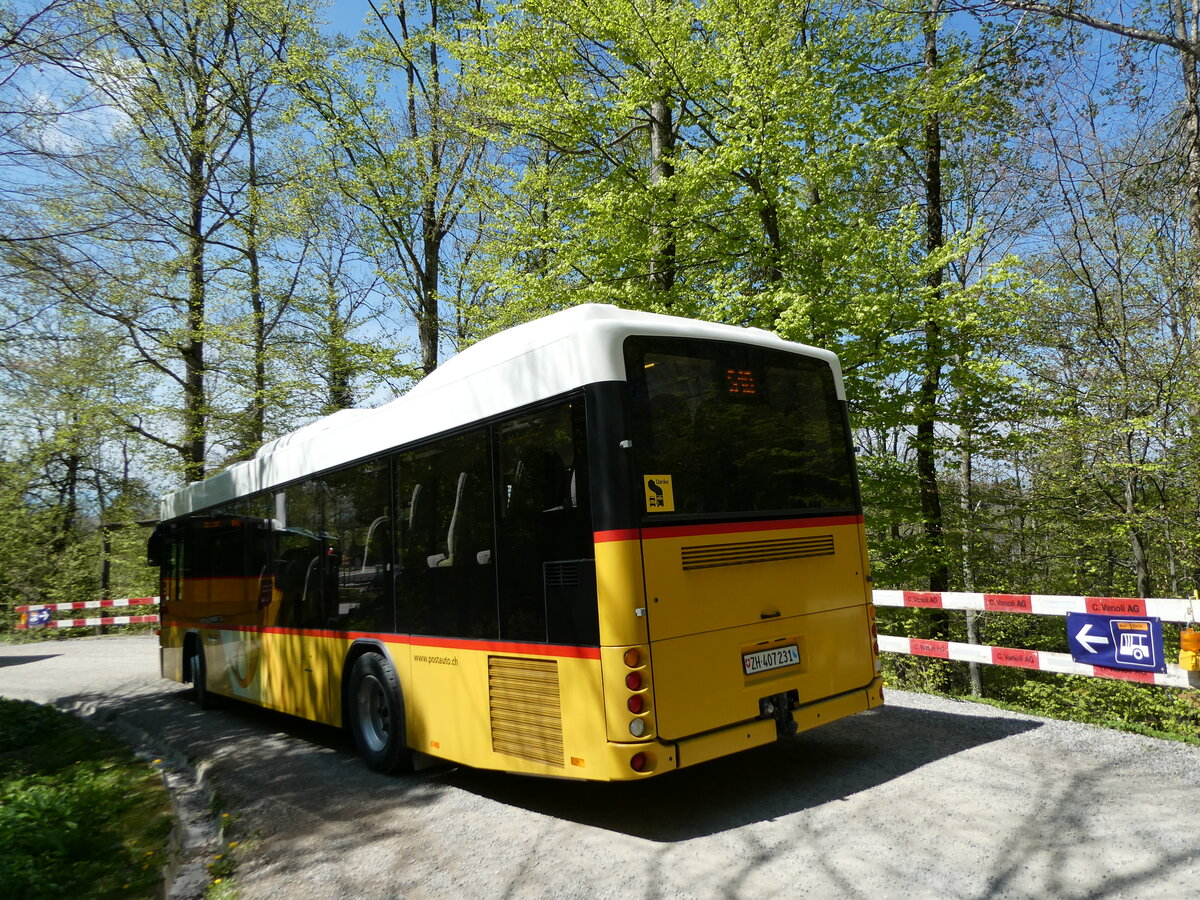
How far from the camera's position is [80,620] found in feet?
77.2

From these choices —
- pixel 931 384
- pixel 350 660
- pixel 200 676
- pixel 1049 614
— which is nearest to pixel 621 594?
pixel 350 660

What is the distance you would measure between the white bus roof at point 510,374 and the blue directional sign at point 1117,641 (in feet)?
8.92

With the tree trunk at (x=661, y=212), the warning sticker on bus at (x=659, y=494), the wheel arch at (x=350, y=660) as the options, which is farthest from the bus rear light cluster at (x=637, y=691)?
the tree trunk at (x=661, y=212)

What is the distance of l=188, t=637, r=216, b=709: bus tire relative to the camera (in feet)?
36.5

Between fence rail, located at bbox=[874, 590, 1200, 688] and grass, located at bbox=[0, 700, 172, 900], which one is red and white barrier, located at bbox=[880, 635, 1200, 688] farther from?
grass, located at bbox=[0, 700, 172, 900]

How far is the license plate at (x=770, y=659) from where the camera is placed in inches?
203

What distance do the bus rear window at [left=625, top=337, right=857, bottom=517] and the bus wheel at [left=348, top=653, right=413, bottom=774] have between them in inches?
128

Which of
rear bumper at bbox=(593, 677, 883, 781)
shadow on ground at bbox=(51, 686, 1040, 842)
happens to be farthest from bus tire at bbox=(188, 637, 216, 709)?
rear bumper at bbox=(593, 677, 883, 781)

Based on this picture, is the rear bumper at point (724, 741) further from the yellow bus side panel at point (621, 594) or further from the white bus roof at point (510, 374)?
the white bus roof at point (510, 374)

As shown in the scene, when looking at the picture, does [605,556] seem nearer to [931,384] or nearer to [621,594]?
[621,594]

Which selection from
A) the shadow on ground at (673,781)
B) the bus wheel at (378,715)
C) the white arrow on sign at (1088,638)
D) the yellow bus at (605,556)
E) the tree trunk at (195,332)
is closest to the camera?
the yellow bus at (605,556)

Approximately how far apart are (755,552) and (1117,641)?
324cm

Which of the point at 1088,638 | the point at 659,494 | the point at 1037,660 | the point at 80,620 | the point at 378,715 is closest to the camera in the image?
the point at 659,494

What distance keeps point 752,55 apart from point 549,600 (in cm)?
1078
